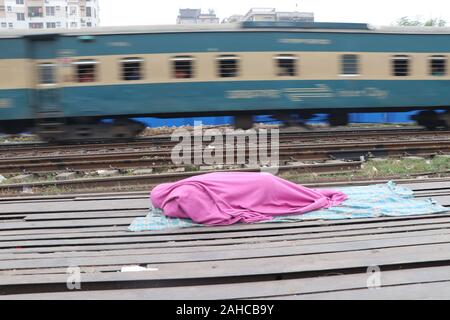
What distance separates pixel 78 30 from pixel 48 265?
31.5ft

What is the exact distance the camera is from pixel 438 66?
13531mm

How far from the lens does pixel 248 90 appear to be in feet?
41.2

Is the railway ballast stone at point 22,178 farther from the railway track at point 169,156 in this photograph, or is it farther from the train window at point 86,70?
the train window at point 86,70

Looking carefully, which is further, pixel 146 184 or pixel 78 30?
pixel 78 30

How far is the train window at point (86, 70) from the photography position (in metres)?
12.0

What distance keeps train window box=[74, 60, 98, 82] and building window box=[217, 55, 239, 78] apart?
3.40 metres

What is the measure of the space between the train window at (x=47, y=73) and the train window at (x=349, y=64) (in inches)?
323

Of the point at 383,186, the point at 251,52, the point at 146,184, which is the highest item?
the point at 251,52

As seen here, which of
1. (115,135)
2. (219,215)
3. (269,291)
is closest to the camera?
(269,291)

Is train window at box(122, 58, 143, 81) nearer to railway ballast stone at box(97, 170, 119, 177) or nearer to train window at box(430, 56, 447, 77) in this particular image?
railway ballast stone at box(97, 170, 119, 177)

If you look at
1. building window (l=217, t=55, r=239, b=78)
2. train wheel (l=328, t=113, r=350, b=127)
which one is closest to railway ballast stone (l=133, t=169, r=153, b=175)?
building window (l=217, t=55, r=239, b=78)

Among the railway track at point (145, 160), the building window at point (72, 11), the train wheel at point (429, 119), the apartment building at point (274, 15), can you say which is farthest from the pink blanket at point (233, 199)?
the building window at point (72, 11)
